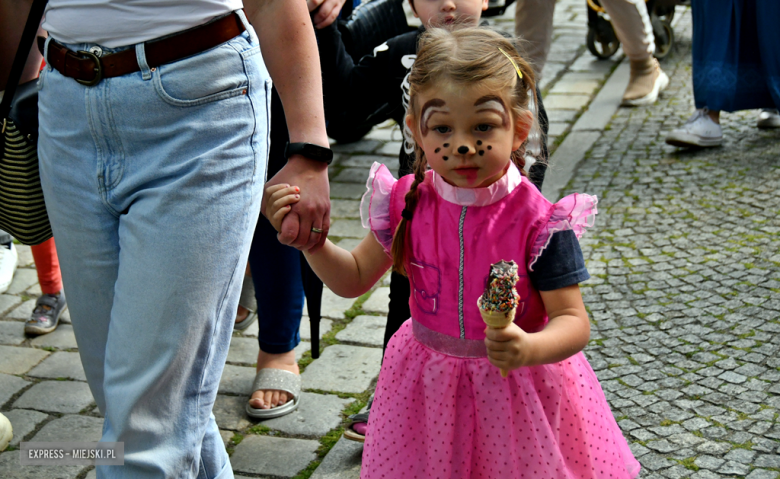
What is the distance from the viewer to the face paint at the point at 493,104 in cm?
184

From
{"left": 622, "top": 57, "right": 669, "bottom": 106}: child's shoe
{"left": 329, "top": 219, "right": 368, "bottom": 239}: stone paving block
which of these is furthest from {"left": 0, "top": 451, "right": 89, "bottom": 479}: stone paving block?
{"left": 622, "top": 57, "right": 669, "bottom": 106}: child's shoe

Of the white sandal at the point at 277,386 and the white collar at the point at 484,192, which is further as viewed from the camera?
the white sandal at the point at 277,386

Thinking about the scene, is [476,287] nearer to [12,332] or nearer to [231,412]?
[231,412]

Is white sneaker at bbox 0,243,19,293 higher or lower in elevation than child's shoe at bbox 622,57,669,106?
higher

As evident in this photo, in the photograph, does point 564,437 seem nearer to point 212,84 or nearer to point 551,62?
point 212,84

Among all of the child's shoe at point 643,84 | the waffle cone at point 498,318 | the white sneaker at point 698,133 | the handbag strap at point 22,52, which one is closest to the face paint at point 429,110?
the waffle cone at point 498,318

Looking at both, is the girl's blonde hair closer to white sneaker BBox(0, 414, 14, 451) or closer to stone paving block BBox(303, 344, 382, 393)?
stone paving block BBox(303, 344, 382, 393)

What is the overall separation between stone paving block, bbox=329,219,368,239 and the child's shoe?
2774 millimetres

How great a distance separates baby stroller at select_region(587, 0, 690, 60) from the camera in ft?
24.5

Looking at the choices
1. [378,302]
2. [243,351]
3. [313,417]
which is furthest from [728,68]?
[313,417]

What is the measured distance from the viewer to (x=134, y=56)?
5.67ft

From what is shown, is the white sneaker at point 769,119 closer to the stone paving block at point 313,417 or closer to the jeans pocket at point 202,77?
→ the stone paving block at point 313,417

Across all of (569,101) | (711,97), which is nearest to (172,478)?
(711,97)

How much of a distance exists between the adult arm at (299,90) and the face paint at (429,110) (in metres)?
0.26
